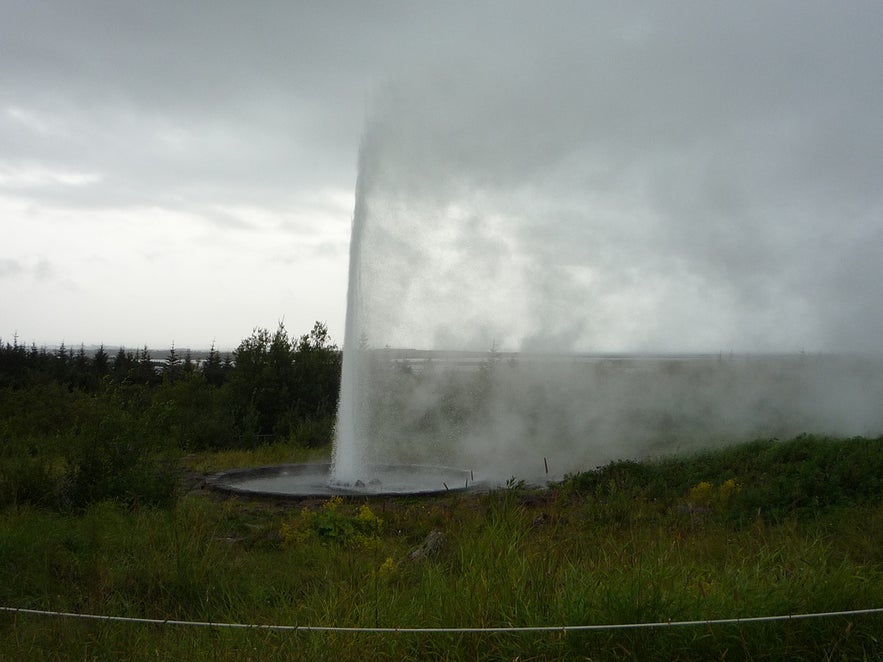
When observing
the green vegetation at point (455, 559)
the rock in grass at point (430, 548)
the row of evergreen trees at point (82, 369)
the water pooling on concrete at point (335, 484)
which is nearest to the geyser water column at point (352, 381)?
the water pooling on concrete at point (335, 484)

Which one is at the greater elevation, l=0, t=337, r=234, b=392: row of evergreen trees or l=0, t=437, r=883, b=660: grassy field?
l=0, t=337, r=234, b=392: row of evergreen trees

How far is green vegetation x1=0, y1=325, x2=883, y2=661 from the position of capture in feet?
13.0

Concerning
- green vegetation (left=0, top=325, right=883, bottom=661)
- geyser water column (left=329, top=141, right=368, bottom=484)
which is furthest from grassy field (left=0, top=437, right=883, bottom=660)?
geyser water column (left=329, top=141, right=368, bottom=484)

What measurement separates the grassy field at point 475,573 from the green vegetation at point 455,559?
0.05 feet

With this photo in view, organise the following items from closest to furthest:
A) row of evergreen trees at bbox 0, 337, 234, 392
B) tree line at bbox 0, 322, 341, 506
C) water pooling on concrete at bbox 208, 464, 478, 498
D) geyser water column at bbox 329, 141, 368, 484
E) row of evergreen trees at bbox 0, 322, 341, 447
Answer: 1. tree line at bbox 0, 322, 341, 506
2. water pooling on concrete at bbox 208, 464, 478, 498
3. geyser water column at bbox 329, 141, 368, 484
4. row of evergreen trees at bbox 0, 322, 341, 447
5. row of evergreen trees at bbox 0, 337, 234, 392

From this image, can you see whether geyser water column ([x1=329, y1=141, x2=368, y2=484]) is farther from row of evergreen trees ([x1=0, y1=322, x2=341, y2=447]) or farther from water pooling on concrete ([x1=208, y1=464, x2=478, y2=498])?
row of evergreen trees ([x1=0, y1=322, x2=341, y2=447])

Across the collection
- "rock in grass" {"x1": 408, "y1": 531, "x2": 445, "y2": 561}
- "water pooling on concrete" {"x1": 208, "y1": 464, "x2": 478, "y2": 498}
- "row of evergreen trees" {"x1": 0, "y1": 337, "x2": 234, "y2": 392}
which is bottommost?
"water pooling on concrete" {"x1": 208, "y1": 464, "x2": 478, "y2": 498}

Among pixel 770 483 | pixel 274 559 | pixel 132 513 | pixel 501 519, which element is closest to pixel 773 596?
pixel 501 519

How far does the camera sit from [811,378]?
16.0 meters

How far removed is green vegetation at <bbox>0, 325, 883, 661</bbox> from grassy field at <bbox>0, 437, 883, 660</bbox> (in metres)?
0.02

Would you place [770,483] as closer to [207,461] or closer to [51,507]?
[51,507]

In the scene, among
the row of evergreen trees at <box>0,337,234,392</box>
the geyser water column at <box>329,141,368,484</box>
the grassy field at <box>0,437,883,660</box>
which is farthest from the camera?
the row of evergreen trees at <box>0,337,234,392</box>

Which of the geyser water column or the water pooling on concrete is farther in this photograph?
the geyser water column

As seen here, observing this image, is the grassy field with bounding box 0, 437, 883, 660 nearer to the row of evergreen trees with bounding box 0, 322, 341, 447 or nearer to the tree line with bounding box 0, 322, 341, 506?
the tree line with bounding box 0, 322, 341, 506
